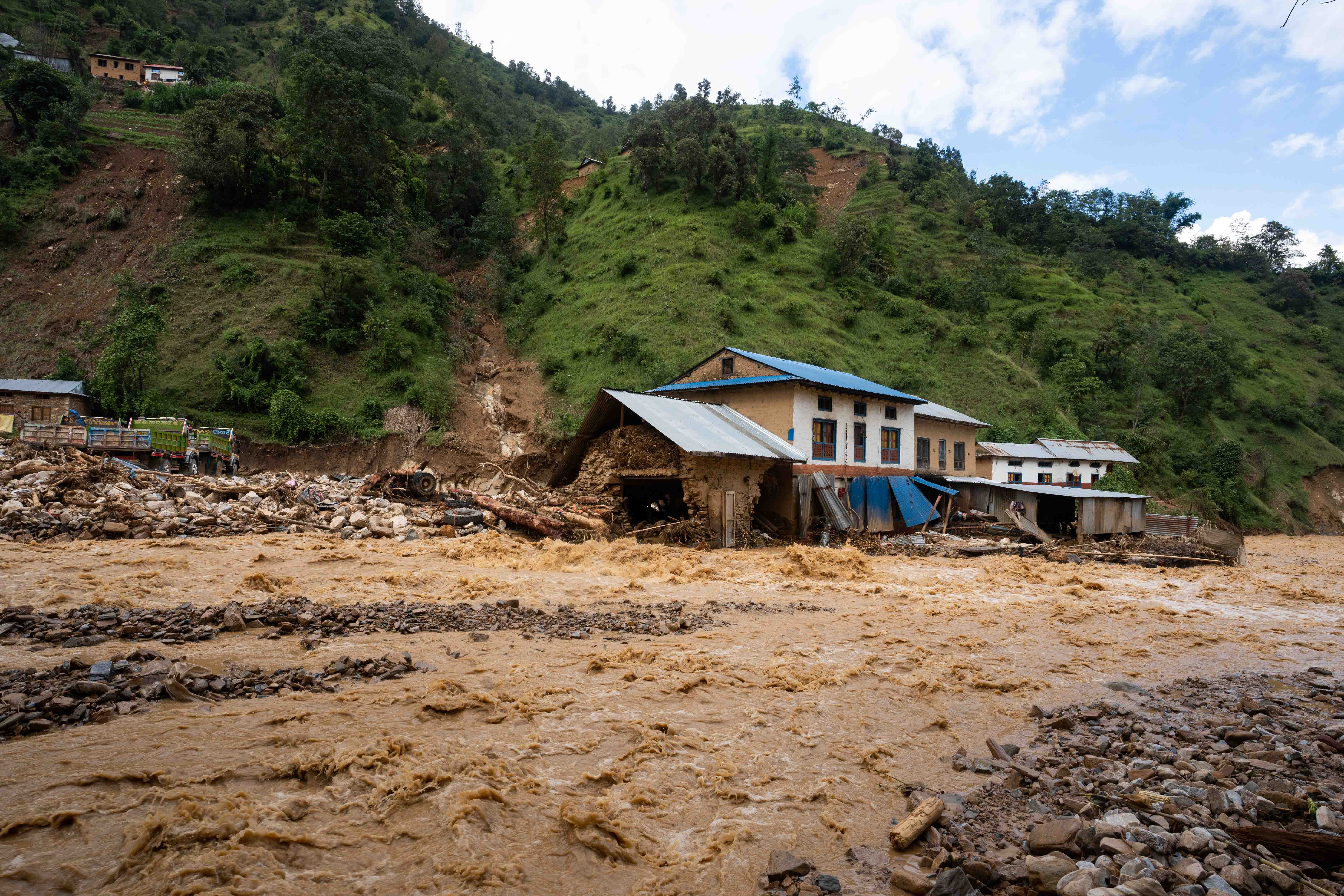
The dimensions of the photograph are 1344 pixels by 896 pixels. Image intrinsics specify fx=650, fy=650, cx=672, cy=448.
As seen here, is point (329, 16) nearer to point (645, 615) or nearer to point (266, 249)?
point (266, 249)

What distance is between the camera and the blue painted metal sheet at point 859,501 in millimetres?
24328

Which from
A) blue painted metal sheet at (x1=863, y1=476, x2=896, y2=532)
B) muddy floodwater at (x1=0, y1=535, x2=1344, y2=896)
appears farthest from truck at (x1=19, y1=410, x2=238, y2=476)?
blue painted metal sheet at (x1=863, y1=476, x2=896, y2=532)

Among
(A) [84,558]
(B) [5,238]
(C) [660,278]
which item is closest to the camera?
(A) [84,558]

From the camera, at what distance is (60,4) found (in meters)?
73.4

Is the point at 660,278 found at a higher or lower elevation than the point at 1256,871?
higher

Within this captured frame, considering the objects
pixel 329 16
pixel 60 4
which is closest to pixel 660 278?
pixel 329 16

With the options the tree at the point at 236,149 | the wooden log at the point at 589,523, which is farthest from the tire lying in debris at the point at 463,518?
the tree at the point at 236,149

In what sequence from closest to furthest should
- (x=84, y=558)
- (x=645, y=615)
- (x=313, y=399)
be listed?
(x=645, y=615) → (x=84, y=558) → (x=313, y=399)

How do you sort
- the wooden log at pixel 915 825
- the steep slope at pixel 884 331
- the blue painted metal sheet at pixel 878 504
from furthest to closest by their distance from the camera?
the steep slope at pixel 884 331 < the blue painted metal sheet at pixel 878 504 < the wooden log at pixel 915 825

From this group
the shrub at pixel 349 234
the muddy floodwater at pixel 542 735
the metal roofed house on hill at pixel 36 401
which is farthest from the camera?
the shrub at pixel 349 234

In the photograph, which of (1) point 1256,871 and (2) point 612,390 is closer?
(1) point 1256,871

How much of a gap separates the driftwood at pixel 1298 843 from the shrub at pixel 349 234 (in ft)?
165

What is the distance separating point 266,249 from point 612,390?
36.8 metres

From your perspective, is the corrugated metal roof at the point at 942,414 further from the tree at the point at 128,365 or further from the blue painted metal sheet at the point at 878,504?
the tree at the point at 128,365
